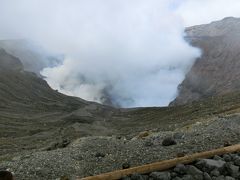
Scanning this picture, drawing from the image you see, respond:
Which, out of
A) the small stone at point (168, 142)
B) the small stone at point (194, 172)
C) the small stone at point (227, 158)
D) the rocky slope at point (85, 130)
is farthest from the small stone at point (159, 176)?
the small stone at point (168, 142)

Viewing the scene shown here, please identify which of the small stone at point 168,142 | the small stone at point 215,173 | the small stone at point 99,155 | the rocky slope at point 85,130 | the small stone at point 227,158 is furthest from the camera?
the small stone at point 168,142

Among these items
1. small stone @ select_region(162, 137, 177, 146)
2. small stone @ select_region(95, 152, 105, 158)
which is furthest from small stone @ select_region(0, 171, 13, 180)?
small stone @ select_region(162, 137, 177, 146)

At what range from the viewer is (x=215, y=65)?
82188mm

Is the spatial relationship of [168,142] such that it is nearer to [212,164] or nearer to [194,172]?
[212,164]

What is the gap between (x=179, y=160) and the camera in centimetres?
661

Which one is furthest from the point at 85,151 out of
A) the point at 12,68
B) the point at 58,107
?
the point at 12,68

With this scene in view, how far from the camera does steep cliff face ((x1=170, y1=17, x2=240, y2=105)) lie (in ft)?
247

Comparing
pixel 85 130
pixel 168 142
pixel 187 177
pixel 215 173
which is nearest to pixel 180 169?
pixel 187 177

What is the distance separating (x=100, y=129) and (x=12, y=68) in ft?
127

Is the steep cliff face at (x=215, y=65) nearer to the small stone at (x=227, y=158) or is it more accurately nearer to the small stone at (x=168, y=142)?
the small stone at (x=168, y=142)

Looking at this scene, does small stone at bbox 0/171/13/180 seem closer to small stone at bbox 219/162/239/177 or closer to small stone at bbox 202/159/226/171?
small stone at bbox 202/159/226/171

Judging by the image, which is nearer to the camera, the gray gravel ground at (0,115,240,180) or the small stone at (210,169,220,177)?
the small stone at (210,169,220,177)

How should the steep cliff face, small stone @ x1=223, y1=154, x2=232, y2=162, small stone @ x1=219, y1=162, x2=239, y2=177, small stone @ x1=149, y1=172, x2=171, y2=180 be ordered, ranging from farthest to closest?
the steep cliff face → small stone @ x1=223, y1=154, x2=232, y2=162 → small stone @ x1=219, y1=162, x2=239, y2=177 → small stone @ x1=149, y1=172, x2=171, y2=180

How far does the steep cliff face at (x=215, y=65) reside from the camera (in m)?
75.3
